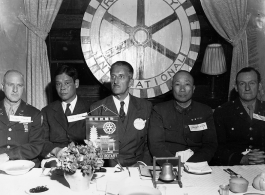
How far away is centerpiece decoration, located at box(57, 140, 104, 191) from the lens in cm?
198

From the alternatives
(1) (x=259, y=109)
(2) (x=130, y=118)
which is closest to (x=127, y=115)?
(2) (x=130, y=118)

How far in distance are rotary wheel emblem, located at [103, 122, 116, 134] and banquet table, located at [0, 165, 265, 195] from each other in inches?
12.0

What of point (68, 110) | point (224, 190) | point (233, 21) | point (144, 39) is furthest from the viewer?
point (144, 39)

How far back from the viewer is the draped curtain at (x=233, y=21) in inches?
165

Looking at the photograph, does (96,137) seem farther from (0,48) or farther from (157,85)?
(0,48)

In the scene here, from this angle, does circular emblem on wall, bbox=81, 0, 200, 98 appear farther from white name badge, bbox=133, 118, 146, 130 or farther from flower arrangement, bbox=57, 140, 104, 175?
flower arrangement, bbox=57, 140, 104, 175

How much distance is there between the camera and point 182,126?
323cm

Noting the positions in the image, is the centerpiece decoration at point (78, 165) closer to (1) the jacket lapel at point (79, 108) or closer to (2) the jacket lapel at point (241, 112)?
(1) the jacket lapel at point (79, 108)

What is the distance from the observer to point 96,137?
251cm

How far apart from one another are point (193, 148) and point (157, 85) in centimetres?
137

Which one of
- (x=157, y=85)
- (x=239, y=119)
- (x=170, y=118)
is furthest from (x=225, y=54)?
(x=170, y=118)

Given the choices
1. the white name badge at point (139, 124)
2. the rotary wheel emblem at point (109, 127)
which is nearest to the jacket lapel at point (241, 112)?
the white name badge at point (139, 124)

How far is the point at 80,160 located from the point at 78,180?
0.13 metres

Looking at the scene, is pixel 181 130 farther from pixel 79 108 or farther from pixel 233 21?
pixel 233 21
